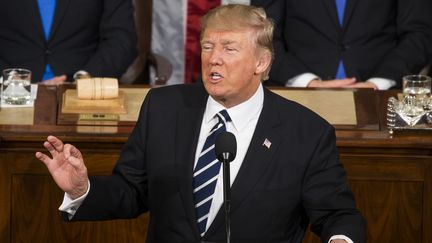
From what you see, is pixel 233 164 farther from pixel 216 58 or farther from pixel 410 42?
pixel 410 42

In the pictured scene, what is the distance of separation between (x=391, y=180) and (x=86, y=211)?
1.25m

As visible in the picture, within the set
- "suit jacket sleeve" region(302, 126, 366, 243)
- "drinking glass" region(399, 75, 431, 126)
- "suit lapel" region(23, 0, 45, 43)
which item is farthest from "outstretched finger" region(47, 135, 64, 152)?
"suit lapel" region(23, 0, 45, 43)

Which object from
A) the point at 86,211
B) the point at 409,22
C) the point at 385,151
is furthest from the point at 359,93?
the point at 86,211

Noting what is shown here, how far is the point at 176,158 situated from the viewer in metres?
3.22

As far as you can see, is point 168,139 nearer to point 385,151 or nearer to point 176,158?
point 176,158

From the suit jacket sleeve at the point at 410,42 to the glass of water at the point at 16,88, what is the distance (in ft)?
5.90

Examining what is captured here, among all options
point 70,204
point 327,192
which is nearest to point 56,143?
point 70,204

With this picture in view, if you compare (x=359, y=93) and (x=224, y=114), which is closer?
(x=224, y=114)

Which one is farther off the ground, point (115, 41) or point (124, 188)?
point (115, 41)

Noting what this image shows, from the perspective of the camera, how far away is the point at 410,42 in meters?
5.27

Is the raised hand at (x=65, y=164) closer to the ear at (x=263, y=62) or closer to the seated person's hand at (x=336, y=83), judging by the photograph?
the ear at (x=263, y=62)

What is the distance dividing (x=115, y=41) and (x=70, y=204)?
225 cm

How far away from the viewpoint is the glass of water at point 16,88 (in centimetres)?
411

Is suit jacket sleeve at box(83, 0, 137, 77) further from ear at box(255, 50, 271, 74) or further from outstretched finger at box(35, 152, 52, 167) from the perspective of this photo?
outstretched finger at box(35, 152, 52, 167)
